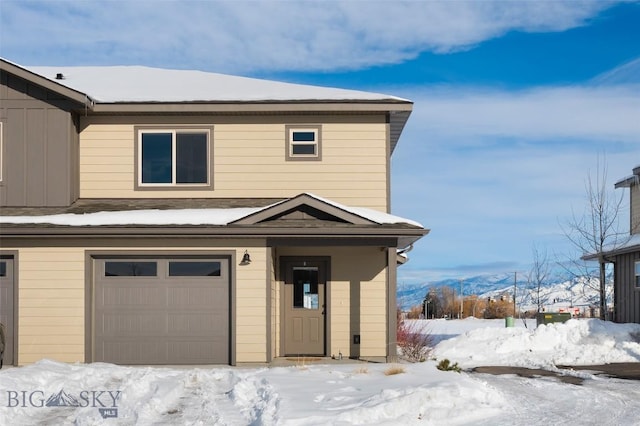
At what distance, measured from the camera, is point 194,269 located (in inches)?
647

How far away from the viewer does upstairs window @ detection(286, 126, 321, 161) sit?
58.5 feet

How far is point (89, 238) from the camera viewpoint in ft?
52.6

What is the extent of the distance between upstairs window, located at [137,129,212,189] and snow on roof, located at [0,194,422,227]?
4.00ft

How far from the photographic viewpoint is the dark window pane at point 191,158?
1783cm

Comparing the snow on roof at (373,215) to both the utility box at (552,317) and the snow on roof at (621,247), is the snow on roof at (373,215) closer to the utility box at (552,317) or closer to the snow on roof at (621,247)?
the utility box at (552,317)

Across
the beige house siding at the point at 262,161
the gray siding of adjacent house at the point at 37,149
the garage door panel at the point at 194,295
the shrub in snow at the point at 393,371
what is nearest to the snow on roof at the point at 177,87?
the beige house siding at the point at 262,161

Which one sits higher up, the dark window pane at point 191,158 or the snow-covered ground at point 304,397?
the dark window pane at point 191,158

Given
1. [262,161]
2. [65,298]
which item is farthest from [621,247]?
[65,298]

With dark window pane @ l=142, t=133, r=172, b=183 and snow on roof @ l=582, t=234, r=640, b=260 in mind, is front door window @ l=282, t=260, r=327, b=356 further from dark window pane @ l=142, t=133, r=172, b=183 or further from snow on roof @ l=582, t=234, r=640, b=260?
snow on roof @ l=582, t=234, r=640, b=260

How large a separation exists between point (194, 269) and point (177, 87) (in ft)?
17.0

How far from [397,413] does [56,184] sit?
1025cm

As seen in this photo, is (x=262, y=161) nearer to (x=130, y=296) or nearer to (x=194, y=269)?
(x=194, y=269)

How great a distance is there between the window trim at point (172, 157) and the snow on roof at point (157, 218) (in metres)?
1.07

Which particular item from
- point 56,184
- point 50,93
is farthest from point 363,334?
point 50,93
